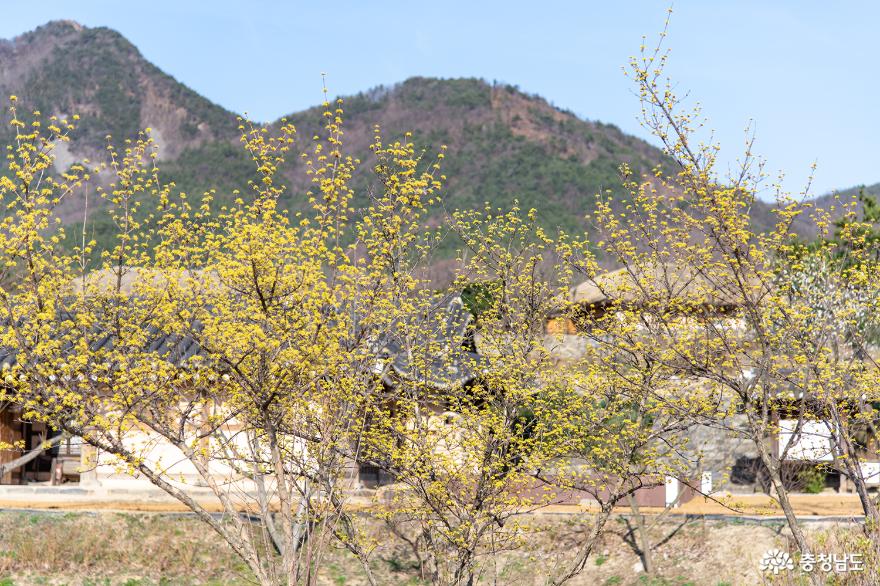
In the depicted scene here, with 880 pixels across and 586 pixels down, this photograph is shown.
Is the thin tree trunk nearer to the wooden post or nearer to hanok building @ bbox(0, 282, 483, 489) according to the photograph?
hanok building @ bbox(0, 282, 483, 489)

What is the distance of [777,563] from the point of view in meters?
15.7

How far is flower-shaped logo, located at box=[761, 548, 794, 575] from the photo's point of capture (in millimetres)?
14842

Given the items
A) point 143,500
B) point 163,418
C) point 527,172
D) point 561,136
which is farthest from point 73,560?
point 561,136

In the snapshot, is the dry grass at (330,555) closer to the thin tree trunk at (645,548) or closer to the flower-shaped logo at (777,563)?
the thin tree trunk at (645,548)

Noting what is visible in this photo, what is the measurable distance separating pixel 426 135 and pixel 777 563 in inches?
5236

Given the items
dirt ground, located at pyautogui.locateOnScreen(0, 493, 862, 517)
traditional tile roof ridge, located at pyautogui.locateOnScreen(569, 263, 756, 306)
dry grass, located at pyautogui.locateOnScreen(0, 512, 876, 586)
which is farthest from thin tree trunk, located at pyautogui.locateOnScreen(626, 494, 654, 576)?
traditional tile roof ridge, located at pyautogui.locateOnScreen(569, 263, 756, 306)

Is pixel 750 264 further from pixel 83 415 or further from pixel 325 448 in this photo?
pixel 83 415

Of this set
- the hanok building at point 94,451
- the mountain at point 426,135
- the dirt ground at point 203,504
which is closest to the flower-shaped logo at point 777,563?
the dirt ground at point 203,504

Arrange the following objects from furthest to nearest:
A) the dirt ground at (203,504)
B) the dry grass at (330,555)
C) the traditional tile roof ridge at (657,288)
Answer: the dirt ground at (203,504) < the dry grass at (330,555) < the traditional tile roof ridge at (657,288)

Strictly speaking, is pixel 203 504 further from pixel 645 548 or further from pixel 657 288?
pixel 657 288

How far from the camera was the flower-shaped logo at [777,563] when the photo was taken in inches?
584

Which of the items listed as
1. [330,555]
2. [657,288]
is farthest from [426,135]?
[657,288]

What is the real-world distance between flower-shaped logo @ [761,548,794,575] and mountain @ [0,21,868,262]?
61.6m

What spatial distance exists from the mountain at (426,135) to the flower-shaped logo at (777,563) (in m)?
61.6
